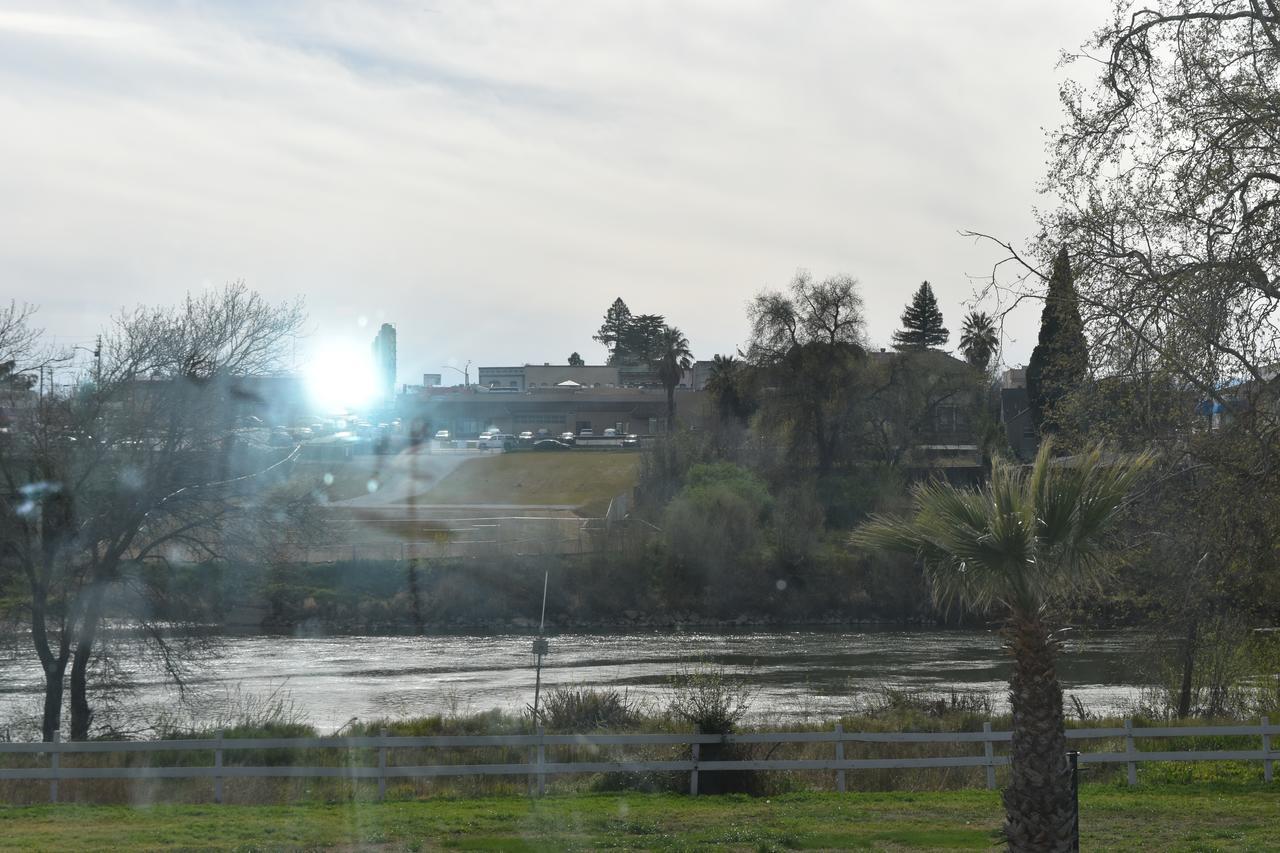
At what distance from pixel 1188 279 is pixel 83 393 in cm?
2285

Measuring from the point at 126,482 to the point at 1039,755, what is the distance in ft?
72.4

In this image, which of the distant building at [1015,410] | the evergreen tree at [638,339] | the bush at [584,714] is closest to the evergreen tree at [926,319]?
the distant building at [1015,410]

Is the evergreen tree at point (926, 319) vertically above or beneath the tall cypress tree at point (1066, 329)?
above

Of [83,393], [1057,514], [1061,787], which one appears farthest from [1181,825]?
[83,393]

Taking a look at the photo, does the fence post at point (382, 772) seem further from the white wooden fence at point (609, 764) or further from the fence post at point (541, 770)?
the fence post at point (541, 770)

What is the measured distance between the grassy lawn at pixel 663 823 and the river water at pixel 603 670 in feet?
32.2

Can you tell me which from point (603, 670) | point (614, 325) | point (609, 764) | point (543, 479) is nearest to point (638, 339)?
point (614, 325)

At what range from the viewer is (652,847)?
13367 millimetres

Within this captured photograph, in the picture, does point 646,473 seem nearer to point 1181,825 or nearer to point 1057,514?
point 1181,825

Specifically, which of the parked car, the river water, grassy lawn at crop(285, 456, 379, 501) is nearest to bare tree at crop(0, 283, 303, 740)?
the river water

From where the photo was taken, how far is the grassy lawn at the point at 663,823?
536 inches

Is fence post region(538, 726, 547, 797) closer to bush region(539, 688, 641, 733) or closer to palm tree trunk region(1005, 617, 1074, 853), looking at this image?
bush region(539, 688, 641, 733)

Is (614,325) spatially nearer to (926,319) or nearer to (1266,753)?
(926,319)

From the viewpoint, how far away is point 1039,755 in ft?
31.1
